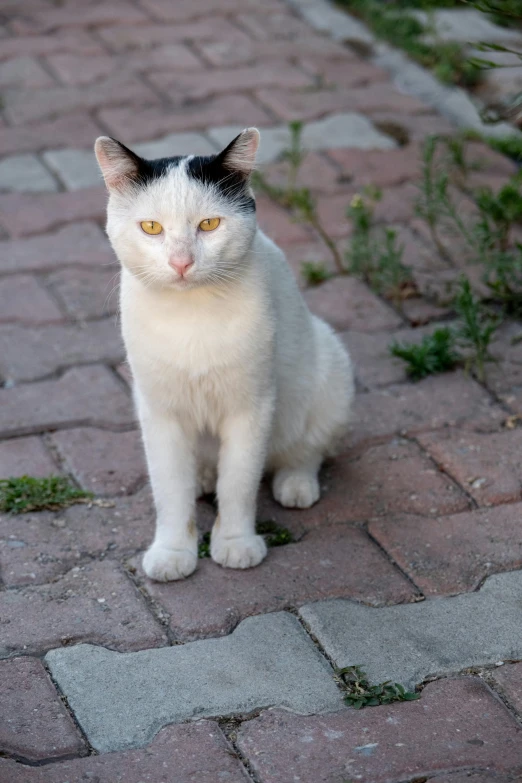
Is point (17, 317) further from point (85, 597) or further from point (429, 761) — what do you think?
point (429, 761)

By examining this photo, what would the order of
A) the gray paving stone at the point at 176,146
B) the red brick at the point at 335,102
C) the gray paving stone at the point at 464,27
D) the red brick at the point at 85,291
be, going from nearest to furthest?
the red brick at the point at 85,291 < the gray paving stone at the point at 176,146 < the red brick at the point at 335,102 < the gray paving stone at the point at 464,27

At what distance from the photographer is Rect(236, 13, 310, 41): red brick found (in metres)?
6.86

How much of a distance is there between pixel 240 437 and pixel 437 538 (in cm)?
66

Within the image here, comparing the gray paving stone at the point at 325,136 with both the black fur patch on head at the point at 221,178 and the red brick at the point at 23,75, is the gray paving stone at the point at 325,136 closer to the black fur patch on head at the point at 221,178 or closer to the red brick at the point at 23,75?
the red brick at the point at 23,75

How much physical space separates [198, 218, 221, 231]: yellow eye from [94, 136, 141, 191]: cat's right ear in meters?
0.21

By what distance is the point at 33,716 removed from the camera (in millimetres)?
2432

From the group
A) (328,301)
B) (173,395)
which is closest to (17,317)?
(328,301)

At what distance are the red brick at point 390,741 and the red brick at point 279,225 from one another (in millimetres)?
2737

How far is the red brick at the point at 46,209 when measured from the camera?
4.90 m

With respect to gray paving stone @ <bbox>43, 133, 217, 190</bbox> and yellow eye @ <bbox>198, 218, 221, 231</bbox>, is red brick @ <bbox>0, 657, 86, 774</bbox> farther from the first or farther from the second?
gray paving stone @ <bbox>43, 133, 217, 190</bbox>

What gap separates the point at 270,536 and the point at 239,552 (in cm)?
22

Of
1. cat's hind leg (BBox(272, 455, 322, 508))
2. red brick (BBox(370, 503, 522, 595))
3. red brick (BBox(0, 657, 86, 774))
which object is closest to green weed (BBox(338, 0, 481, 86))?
cat's hind leg (BBox(272, 455, 322, 508))

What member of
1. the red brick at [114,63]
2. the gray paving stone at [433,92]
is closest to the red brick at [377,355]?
the gray paving stone at [433,92]

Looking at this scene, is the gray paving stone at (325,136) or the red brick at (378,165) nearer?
the red brick at (378,165)
